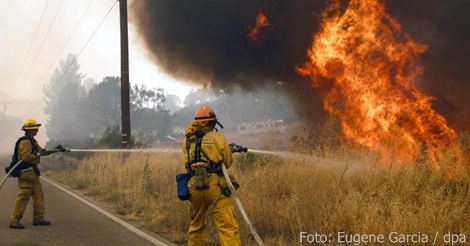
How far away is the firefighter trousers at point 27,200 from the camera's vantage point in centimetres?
763

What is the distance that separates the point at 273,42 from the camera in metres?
15.9

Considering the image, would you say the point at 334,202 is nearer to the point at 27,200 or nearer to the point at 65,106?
the point at 27,200

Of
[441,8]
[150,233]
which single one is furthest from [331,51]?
[150,233]

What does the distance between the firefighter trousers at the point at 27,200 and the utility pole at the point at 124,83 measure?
822 cm

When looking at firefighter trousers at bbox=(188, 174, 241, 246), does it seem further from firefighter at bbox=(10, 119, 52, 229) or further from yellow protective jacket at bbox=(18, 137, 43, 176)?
yellow protective jacket at bbox=(18, 137, 43, 176)

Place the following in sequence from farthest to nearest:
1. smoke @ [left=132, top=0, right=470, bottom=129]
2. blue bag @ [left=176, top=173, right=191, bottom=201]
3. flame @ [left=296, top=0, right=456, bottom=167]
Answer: smoke @ [left=132, top=0, right=470, bottom=129], flame @ [left=296, top=0, right=456, bottom=167], blue bag @ [left=176, top=173, right=191, bottom=201]

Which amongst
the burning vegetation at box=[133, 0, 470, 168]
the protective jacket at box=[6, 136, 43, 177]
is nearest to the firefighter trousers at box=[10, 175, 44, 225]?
the protective jacket at box=[6, 136, 43, 177]

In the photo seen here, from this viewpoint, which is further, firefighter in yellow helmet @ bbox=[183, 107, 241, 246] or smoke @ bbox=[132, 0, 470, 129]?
smoke @ bbox=[132, 0, 470, 129]

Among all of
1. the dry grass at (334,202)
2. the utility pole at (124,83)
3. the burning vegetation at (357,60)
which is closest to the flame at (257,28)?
the burning vegetation at (357,60)

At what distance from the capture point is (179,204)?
7.43 metres

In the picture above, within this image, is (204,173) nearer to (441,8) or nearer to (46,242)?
(46,242)

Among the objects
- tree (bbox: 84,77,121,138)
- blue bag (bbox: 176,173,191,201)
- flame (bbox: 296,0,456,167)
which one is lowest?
blue bag (bbox: 176,173,191,201)

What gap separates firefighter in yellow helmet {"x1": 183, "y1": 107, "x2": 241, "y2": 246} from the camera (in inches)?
185

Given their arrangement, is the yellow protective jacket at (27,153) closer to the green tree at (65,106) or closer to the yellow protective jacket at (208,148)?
the yellow protective jacket at (208,148)
